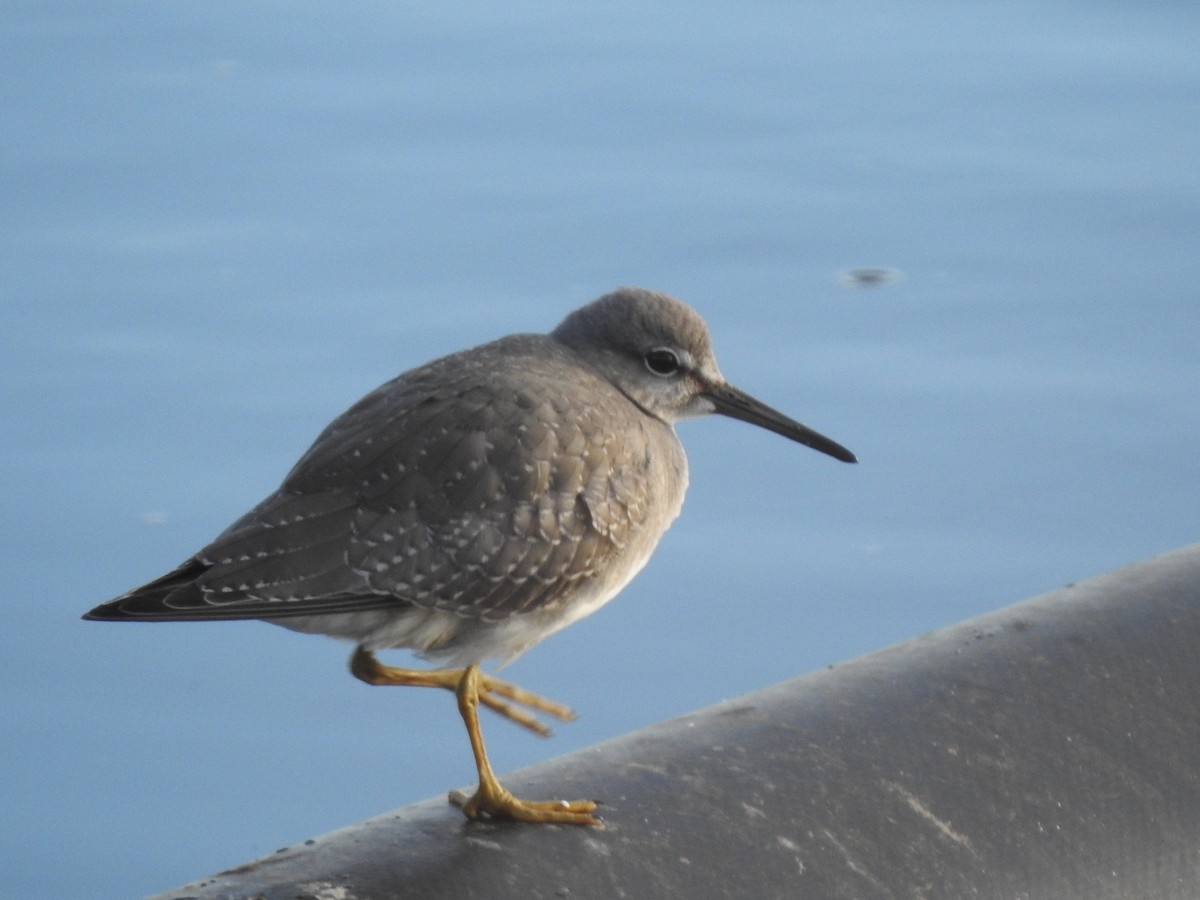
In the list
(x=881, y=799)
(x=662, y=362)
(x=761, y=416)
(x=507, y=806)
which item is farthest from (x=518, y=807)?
(x=761, y=416)

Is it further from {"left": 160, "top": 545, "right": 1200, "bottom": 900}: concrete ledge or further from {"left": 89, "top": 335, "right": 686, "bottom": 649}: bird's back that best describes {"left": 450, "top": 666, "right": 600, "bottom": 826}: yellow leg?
{"left": 89, "top": 335, "right": 686, "bottom": 649}: bird's back

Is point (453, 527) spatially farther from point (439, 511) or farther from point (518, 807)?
point (518, 807)

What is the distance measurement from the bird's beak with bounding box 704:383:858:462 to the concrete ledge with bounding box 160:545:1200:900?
3.65ft

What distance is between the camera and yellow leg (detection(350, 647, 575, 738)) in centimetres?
371

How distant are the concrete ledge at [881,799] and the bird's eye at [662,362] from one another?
1.08m

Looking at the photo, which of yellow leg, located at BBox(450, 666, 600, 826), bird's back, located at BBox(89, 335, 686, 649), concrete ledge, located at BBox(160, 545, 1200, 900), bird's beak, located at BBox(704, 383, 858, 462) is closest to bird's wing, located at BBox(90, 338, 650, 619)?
bird's back, located at BBox(89, 335, 686, 649)

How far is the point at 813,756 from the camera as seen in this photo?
9.08 ft

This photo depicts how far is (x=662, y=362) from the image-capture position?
3.93 metres

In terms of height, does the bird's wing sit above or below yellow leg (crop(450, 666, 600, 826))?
above

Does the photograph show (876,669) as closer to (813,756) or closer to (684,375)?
(813,756)

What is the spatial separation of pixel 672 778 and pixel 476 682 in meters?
0.82

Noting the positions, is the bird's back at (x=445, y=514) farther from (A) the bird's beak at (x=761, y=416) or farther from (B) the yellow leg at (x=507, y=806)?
(A) the bird's beak at (x=761, y=416)

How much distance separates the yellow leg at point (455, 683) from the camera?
12.2 feet

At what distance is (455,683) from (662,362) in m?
0.88
